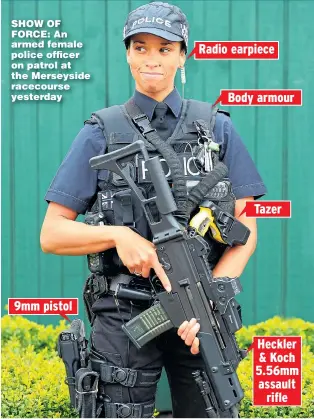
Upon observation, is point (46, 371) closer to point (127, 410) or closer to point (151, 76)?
point (127, 410)

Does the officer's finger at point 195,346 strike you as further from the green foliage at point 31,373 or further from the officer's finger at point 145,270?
the green foliage at point 31,373

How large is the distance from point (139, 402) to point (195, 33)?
7.17 ft

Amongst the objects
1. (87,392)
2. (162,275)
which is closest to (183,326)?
(162,275)

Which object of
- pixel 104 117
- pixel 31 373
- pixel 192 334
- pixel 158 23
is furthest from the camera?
pixel 31 373

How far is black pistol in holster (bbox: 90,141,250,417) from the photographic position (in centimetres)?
233

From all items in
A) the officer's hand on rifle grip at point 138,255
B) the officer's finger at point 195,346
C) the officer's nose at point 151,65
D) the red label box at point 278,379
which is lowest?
the red label box at point 278,379

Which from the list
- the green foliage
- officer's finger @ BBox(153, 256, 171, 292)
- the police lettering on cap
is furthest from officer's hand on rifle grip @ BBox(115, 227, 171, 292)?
the green foliage

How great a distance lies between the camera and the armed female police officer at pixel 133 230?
8.02 ft

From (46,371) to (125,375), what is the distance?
1534 millimetres

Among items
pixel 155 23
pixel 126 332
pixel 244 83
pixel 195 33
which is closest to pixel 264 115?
pixel 244 83

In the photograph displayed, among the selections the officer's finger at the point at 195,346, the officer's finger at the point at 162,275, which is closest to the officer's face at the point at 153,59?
the officer's finger at the point at 162,275

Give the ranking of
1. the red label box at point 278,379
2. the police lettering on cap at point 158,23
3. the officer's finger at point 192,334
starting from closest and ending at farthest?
1. the officer's finger at point 192,334
2. the police lettering on cap at point 158,23
3. the red label box at point 278,379

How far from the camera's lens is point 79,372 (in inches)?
99.2

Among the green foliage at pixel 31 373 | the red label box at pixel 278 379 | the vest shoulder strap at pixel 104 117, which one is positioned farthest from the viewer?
the red label box at pixel 278 379
